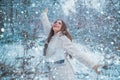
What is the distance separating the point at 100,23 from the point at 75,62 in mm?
1175

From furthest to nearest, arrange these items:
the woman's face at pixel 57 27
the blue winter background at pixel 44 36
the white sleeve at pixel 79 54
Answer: the blue winter background at pixel 44 36 → the woman's face at pixel 57 27 → the white sleeve at pixel 79 54

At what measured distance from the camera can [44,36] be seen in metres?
5.70

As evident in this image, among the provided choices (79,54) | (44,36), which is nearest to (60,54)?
(79,54)

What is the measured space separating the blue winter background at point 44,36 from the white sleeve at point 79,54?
1.45m

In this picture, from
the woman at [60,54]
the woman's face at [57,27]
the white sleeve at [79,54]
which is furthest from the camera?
the woman's face at [57,27]

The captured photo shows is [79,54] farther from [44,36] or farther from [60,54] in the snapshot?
[44,36]

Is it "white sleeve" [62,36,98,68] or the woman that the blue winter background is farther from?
"white sleeve" [62,36,98,68]

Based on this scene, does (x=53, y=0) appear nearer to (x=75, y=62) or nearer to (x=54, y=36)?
(x=75, y=62)

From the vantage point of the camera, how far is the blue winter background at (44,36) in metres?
5.12

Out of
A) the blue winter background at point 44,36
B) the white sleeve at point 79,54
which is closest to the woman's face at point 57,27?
the white sleeve at point 79,54

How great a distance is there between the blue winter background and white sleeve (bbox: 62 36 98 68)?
1.45 meters

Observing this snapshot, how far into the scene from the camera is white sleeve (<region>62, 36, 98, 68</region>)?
10.6ft

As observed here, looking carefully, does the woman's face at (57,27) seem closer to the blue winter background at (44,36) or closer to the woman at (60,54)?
the woman at (60,54)

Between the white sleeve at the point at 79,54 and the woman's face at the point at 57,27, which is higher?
the woman's face at the point at 57,27
